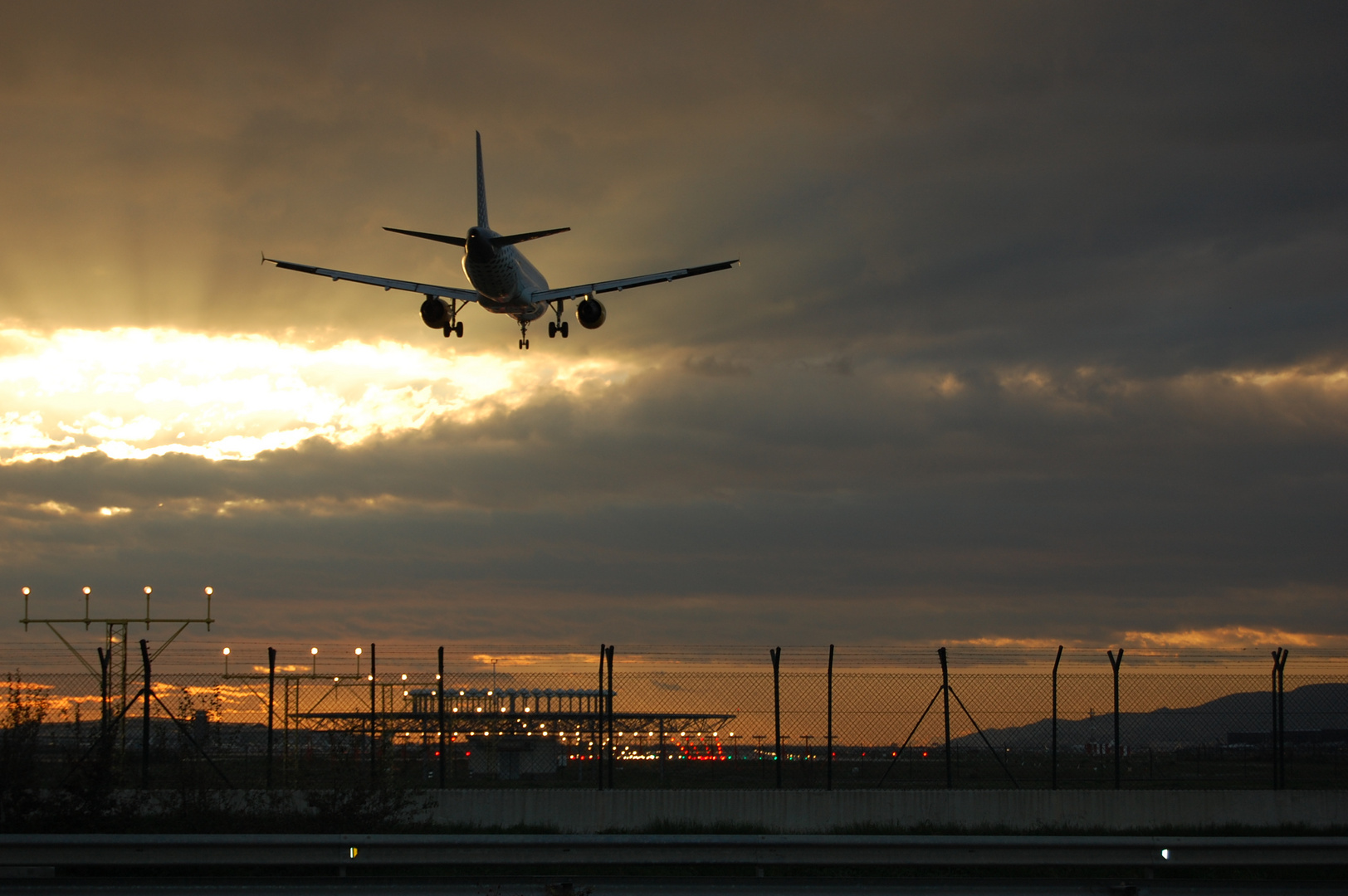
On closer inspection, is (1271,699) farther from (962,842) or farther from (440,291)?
(440,291)

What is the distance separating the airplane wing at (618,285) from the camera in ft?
130

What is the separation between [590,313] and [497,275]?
11.1ft

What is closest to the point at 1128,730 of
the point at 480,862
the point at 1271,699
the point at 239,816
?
the point at 1271,699

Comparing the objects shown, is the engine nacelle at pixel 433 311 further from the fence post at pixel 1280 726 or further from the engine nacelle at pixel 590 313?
the fence post at pixel 1280 726

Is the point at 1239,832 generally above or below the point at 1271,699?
below

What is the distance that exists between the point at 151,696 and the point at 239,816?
3.54m

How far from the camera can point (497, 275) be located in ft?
127

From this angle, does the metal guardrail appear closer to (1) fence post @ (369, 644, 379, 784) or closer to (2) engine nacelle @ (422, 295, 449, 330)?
(1) fence post @ (369, 644, 379, 784)

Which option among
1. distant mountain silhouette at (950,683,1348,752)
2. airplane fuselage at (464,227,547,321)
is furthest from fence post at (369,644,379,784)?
airplane fuselage at (464,227,547,321)

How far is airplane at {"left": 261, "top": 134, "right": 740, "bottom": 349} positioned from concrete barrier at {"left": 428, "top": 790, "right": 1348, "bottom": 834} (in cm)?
2075

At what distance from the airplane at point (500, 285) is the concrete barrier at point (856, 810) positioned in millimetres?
20748

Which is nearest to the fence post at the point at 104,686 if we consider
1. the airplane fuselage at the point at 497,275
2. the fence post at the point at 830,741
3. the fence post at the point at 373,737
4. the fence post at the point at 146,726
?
the fence post at the point at 146,726

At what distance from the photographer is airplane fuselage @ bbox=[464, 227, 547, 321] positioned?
3797 cm

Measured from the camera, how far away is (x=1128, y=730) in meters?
24.3
